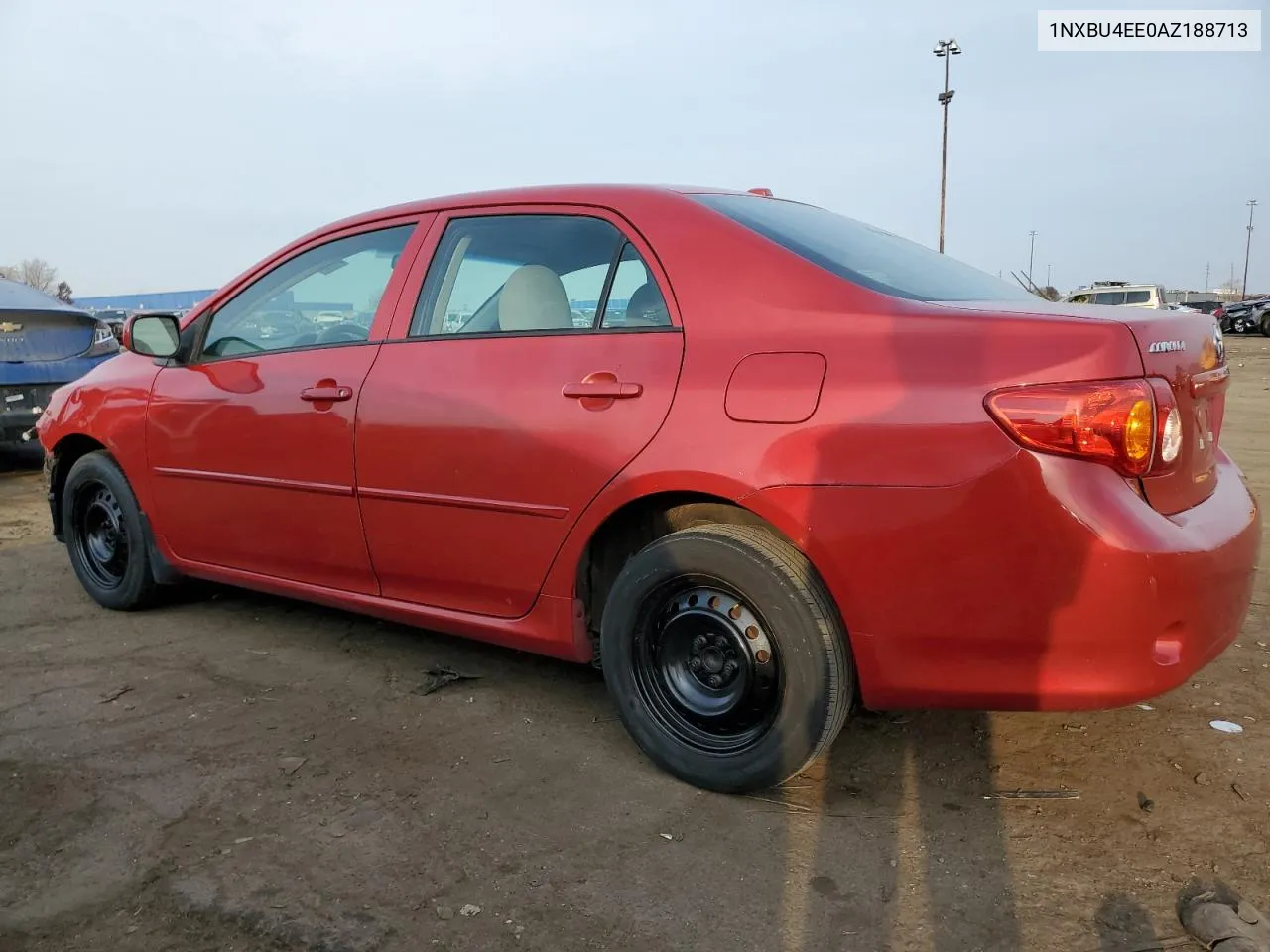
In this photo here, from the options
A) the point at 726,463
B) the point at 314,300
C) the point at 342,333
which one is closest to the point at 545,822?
the point at 726,463

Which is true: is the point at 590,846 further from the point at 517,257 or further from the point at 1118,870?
the point at 517,257

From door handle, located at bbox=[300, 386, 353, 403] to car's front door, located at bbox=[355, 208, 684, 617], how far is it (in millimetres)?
86

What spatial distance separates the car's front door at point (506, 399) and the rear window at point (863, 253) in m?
0.36

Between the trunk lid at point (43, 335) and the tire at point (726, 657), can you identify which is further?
the trunk lid at point (43, 335)

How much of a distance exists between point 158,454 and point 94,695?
1.00 m

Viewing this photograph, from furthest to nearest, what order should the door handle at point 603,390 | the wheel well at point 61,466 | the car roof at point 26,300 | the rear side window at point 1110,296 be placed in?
the rear side window at point 1110,296 < the car roof at point 26,300 < the wheel well at point 61,466 < the door handle at point 603,390

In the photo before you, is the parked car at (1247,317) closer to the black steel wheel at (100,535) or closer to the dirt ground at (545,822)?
the dirt ground at (545,822)

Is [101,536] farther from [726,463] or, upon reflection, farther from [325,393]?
[726,463]

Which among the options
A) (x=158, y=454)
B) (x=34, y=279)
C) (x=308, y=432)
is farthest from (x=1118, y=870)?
(x=34, y=279)

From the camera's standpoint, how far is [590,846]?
7.57 ft

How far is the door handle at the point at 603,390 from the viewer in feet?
8.45

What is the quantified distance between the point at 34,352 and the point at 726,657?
23.0 feet

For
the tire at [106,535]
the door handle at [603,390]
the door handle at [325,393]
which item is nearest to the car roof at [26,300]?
the tire at [106,535]

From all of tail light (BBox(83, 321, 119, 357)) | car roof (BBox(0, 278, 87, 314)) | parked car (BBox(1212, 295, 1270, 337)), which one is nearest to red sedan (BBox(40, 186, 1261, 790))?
car roof (BBox(0, 278, 87, 314))
